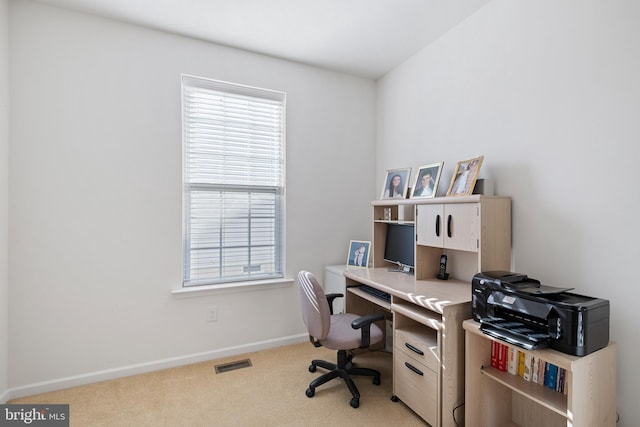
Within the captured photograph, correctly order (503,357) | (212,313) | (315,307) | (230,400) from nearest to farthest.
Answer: (503,357), (315,307), (230,400), (212,313)

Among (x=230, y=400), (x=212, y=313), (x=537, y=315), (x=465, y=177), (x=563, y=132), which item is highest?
(x=563, y=132)

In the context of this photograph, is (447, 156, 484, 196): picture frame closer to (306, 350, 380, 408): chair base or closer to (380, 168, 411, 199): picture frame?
(380, 168, 411, 199): picture frame

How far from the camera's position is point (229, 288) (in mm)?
2842

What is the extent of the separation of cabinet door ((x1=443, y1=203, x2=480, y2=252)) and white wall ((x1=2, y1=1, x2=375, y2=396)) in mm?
1713

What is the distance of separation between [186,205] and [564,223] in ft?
9.05

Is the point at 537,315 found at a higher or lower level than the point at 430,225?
lower

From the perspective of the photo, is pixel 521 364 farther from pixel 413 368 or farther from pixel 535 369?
pixel 413 368

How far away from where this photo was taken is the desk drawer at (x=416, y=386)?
189cm

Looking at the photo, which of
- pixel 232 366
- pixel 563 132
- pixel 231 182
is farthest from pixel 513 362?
pixel 231 182

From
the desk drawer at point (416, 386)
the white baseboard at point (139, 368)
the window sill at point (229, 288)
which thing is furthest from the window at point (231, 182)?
the desk drawer at point (416, 386)

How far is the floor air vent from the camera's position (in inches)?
103

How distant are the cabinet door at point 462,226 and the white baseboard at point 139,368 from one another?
1816 mm

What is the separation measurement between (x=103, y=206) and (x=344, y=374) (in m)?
2.25

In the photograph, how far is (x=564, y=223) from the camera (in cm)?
181
